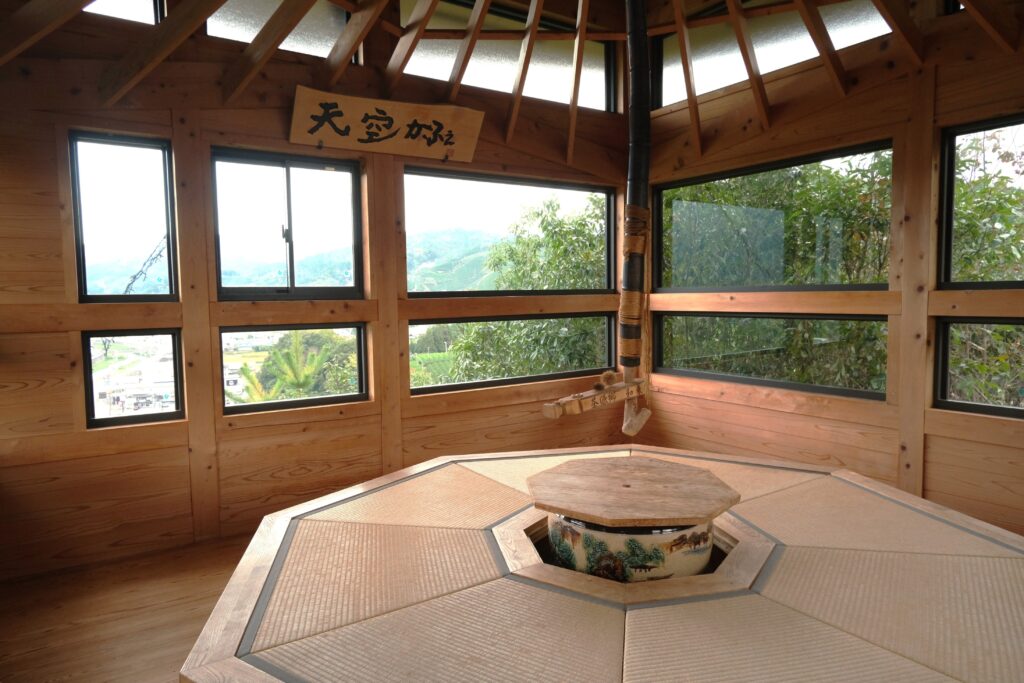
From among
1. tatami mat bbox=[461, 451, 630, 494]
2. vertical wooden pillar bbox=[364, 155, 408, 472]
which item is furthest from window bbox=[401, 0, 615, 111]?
tatami mat bbox=[461, 451, 630, 494]

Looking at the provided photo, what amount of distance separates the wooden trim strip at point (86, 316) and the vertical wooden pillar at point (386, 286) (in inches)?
41.0

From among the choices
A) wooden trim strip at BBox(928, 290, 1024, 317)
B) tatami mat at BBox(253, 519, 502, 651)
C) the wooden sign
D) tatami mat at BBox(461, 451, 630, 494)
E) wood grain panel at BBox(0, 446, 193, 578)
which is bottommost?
wood grain panel at BBox(0, 446, 193, 578)

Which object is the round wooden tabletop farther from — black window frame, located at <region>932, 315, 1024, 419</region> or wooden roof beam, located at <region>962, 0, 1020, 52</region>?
wooden roof beam, located at <region>962, 0, 1020, 52</region>

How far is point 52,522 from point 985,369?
4.51 meters

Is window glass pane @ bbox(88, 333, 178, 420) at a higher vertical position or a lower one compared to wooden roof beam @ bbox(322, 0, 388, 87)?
lower

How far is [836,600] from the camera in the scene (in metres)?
1.38

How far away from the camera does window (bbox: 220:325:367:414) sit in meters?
3.27

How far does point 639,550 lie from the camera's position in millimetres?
1570

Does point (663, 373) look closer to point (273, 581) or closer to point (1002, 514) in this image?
point (1002, 514)

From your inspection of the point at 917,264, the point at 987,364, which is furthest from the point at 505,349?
the point at 987,364

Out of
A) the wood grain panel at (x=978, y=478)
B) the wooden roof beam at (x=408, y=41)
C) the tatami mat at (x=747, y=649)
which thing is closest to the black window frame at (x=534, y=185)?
the wooden roof beam at (x=408, y=41)

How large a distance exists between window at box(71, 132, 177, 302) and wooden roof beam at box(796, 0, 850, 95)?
320 cm

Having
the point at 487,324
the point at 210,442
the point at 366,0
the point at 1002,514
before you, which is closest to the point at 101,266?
the point at 210,442

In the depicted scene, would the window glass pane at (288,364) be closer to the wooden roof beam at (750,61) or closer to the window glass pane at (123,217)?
the window glass pane at (123,217)
